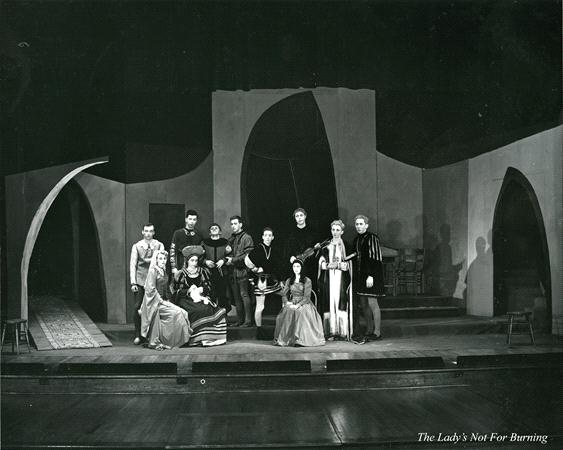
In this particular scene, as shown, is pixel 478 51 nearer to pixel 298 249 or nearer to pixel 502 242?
pixel 502 242

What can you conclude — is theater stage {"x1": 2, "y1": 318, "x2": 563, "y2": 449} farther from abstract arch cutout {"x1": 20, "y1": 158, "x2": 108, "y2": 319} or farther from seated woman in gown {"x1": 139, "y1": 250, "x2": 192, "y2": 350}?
abstract arch cutout {"x1": 20, "y1": 158, "x2": 108, "y2": 319}

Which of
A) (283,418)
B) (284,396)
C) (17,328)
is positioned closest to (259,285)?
(284,396)

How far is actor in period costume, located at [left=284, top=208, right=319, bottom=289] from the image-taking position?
7570mm

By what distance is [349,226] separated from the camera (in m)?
8.80

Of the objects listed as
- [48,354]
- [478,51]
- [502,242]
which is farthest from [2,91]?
[502,242]

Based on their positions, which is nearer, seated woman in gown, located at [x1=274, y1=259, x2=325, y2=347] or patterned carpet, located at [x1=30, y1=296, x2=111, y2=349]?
seated woman in gown, located at [x1=274, y1=259, x2=325, y2=347]

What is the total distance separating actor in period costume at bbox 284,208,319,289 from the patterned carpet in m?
2.73

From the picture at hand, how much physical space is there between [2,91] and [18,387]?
3.85 m

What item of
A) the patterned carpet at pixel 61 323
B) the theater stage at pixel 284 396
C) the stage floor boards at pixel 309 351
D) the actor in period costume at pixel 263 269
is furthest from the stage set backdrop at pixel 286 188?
the theater stage at pixel 284 396

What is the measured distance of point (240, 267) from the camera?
766 centimetres

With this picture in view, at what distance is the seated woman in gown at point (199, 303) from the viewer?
718 centimetres

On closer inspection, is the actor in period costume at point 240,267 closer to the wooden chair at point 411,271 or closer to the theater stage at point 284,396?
the theater stage at point 284,396

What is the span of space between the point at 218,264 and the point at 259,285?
2.01ft

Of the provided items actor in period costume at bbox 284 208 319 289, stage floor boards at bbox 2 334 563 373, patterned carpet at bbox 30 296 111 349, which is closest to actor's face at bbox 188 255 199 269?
stage floor boards at bbox 2 334 563 373
